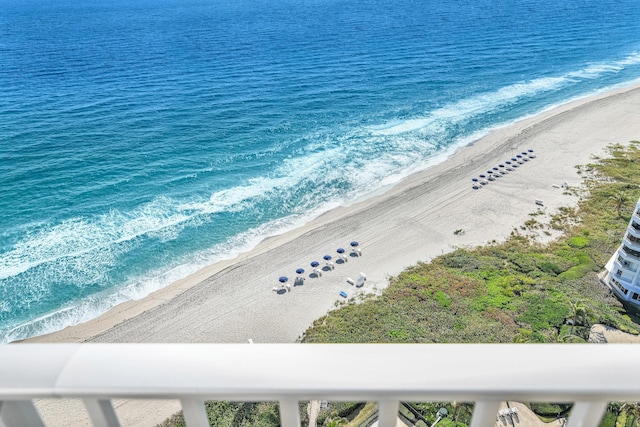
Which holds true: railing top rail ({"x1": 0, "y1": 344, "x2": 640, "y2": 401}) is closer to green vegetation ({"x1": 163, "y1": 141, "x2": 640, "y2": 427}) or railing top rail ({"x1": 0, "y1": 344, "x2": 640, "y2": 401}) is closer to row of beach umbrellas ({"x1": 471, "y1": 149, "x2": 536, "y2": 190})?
green vegetation ({"x1": 163, "y1": 141, "x2": 640, "y2": 427})

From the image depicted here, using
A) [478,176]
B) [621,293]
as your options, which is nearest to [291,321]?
[621,293]

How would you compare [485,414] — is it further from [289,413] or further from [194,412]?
[194,412]

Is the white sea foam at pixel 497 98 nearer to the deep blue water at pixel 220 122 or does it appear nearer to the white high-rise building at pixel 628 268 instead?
the deep blue water at pixel 220 122

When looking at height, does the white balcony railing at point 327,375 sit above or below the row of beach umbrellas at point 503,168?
above

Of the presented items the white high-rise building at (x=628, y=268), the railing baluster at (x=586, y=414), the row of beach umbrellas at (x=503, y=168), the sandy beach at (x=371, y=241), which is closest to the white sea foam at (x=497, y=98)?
the sandy beach at (x=371, y=241)

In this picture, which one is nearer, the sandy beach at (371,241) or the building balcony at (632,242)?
the building balcony at (632,242)

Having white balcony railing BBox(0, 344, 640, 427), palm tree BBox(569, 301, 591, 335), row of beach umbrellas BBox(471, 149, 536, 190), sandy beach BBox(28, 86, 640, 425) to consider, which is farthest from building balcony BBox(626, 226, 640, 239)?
white balcony railing BBox(0, 344, 640, 427)
